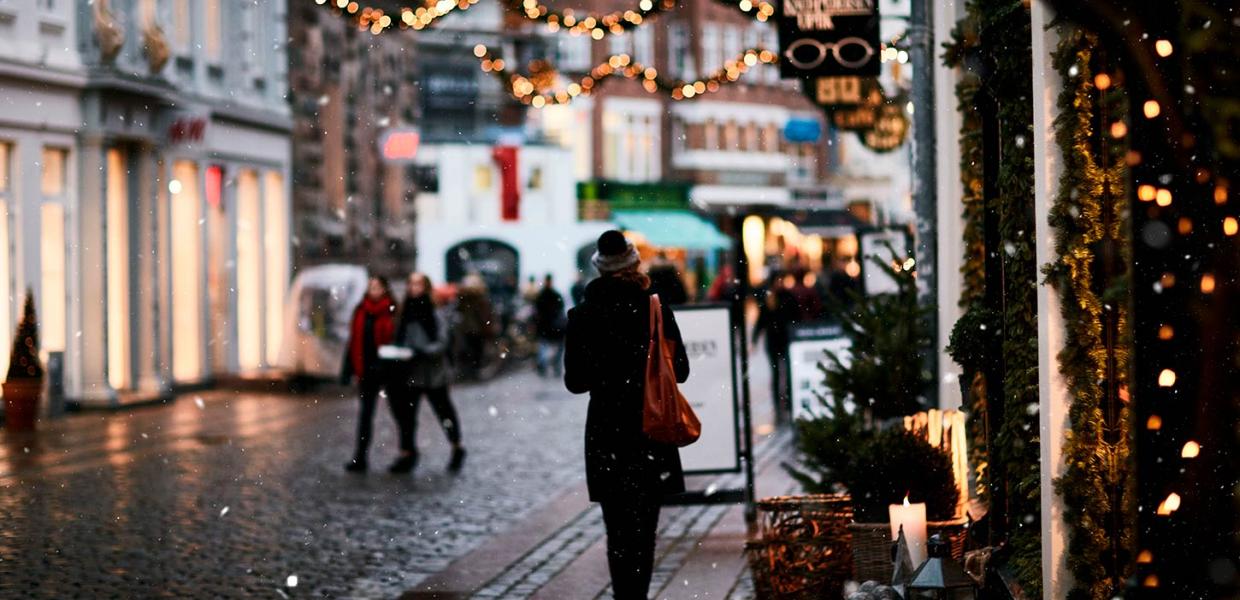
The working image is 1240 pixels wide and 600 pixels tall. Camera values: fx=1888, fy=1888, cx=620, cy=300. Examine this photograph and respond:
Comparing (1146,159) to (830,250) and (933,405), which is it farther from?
(830,250)

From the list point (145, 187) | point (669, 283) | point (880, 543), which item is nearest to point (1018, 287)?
point (880, 543)

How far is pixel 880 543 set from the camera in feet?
27.2

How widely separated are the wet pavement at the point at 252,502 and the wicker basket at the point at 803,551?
78.7 inches

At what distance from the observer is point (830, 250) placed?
7162 cm

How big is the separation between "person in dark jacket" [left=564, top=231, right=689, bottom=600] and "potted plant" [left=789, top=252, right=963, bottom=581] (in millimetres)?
1074

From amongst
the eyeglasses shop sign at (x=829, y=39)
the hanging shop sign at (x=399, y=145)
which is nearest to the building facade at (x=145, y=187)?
the hanging shop sign at (x=399, y=145)

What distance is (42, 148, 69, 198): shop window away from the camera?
23.7 meters

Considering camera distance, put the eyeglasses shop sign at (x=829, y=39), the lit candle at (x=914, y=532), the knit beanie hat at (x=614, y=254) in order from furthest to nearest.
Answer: the eyeglasses shop sign at (x=829, y=39) < the knit beanie hat at (x=614, y=254) < the lit candle at (x=914, y=532)

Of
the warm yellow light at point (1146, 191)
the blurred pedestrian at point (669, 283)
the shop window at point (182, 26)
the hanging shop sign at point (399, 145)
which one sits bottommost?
the blurred pedestrian at point (669, 283)

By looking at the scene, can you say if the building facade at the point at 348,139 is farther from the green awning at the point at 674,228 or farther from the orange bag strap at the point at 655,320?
the orange bag strap at the point at 655,320

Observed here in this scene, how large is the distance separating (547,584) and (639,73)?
333 inches

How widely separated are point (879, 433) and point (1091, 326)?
3.52 metres

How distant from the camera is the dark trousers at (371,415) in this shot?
15.7 metres

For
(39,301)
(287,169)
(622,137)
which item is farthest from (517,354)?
(622,137)
